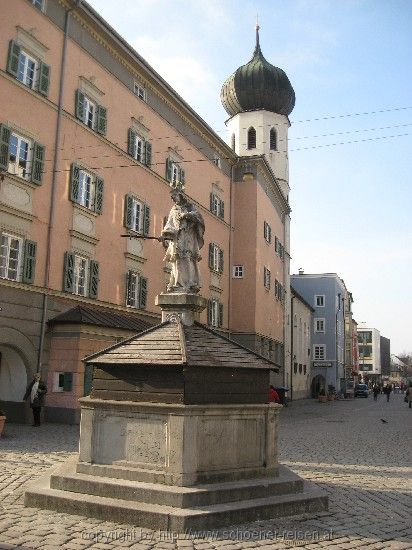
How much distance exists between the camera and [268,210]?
42719 millimetres

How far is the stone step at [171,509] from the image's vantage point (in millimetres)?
6789

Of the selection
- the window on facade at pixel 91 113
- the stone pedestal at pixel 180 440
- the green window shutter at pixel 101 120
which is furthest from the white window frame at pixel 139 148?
the stone pedestal at pixel 180 440

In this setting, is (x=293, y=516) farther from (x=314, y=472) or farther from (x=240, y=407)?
(x=314, y=472)

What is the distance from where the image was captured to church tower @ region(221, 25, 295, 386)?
38.8 meters

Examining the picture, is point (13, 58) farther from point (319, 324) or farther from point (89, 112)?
point (319, 324)

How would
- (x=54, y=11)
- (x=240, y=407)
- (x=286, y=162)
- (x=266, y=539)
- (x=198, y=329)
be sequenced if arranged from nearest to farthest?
(x=266, y=539), (x=240, y=407), (x=198, y=329), (x=54, y=11), (x=286, y=162)

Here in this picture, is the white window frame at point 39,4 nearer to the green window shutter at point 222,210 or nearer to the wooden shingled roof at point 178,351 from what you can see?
the wooden shingled roof at point 178,351

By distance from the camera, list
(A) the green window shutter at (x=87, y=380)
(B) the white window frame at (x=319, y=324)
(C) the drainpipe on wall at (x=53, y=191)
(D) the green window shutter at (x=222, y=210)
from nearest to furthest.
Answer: (C) the drainpipe on wall at (x=53, y=191) → (A) the green window shutter at (x=87, y=380) → (D) the green window shutter at (x=222, y=210) → (B) the white window frame at (x=319, y=324)

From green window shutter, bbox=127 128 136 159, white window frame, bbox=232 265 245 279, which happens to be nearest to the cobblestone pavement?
green window shutter, bbox=127 128 136 159

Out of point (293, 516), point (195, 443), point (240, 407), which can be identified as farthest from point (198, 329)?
point (293, 516)

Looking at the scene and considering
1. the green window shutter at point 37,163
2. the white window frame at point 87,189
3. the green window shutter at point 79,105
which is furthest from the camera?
the white window frame at point 87,189

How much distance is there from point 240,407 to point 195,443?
0.91 m

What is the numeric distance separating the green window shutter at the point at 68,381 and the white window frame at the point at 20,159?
6904 millimetres

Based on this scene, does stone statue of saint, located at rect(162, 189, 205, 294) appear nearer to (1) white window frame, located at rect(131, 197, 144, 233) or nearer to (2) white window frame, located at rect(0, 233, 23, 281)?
(2) white window frame, located at rect(0, 233, 23, 281)
